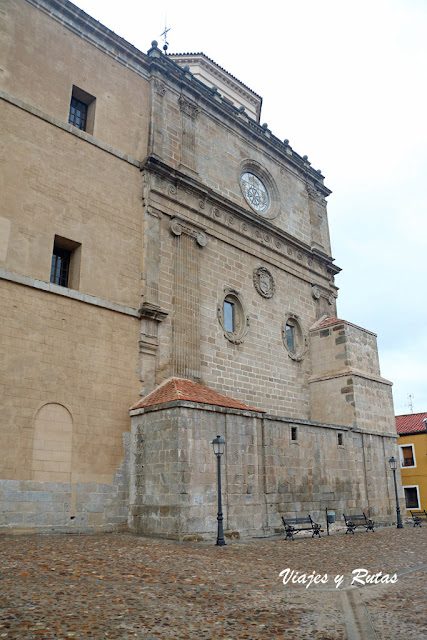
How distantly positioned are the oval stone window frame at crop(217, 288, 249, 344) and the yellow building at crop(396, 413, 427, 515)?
18.2m

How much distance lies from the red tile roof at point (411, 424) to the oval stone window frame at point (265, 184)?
18444mm

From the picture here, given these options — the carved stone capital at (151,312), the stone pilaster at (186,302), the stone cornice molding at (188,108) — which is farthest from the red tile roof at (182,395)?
the stone cornice molding at (188,108)

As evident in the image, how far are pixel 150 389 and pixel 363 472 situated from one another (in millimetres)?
9561

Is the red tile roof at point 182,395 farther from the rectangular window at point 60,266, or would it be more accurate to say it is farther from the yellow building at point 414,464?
the yellow building at point 414,464

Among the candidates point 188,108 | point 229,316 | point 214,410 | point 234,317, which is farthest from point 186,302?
point 188,108

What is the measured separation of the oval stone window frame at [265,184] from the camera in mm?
24812

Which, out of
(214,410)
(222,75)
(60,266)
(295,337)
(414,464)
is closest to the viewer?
(214,410)

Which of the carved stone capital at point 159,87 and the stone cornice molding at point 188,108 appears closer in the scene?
the carved stone capital at point 159,87

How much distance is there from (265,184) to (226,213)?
475 centimetres

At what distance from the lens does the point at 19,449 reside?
13812 mm

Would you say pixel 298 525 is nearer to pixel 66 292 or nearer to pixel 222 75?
pixel 66 292

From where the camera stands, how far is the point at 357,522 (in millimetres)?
19672

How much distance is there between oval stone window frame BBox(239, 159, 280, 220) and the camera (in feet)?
81.4

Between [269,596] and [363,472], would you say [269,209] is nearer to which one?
[363,472]
